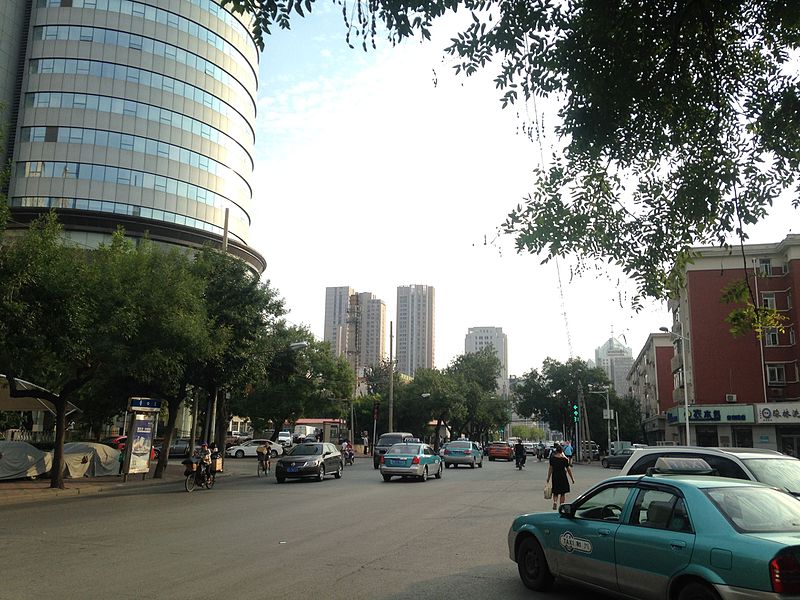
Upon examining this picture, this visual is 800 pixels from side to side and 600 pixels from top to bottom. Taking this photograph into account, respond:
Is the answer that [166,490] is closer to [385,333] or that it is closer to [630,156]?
[630,156]

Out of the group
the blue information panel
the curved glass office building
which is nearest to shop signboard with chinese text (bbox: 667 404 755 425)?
the blue information panel

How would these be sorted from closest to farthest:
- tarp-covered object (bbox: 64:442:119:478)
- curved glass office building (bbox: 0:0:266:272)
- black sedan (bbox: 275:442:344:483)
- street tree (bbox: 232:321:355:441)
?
tarp-covered object (bbox: 64:442:119:478) → black sedan (bbox: 275:442:344:483) → street tree (bbox: 232:321:355:441) → curved glass office building (bbox: 0:0:266:272)

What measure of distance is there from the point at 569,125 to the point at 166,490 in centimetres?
1921

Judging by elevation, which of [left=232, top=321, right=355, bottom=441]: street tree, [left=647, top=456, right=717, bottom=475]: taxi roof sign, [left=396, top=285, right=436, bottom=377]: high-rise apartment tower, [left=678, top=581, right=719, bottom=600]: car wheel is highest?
[left=396, top=285, right=436, bottom=377]: high-rise apartment tower

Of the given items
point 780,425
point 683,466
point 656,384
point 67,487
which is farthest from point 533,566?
point 656,384

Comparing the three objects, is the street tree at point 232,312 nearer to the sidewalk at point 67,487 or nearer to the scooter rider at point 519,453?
the sidewalk at point 67,487

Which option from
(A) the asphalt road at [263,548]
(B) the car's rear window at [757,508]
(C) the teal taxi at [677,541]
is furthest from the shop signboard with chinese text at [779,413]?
(B) the car's rear window at [757,508]

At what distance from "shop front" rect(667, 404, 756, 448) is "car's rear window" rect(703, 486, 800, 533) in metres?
47.0

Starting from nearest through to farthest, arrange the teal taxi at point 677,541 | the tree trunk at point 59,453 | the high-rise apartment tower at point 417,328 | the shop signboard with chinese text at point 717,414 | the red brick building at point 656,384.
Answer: the teal taxi at point 677,541 < the tree trunk at point 59,453 < the shop signboard with chinese text at point 717,414 < the red brick building at point 656,384 < the high-rise apartment tower at point 417,328

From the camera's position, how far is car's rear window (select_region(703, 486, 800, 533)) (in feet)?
18.1

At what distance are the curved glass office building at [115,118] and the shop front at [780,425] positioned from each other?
148ft

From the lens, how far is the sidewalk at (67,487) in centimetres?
1849

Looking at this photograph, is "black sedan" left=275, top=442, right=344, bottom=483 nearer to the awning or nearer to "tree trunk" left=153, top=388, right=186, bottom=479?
"tree trunk" left=153, top=388, right=186, bottom=479

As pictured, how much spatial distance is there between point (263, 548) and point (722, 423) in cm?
4706
